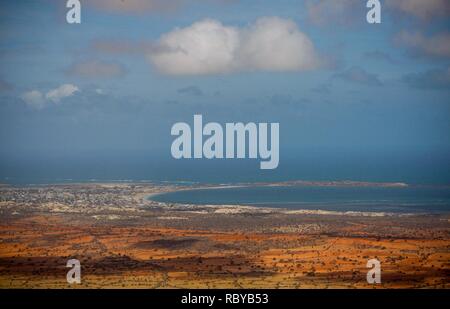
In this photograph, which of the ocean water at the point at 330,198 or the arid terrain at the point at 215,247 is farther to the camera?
the ocean water at the point at 330,198

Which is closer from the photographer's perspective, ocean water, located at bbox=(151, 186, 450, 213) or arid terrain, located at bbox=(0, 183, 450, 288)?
arid terrain, located at bbox=(0, 183, 450, 288)

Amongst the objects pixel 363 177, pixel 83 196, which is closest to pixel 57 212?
pixel 83 196

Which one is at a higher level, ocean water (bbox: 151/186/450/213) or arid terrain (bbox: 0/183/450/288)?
ocean water (bbox: 151/186/450/213)

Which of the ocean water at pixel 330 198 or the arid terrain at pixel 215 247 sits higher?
the ocean water at pixel 330 198

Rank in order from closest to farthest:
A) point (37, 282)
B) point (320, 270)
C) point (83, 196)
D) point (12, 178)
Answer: point (37, 282) → point (320, 270) → point (83, 196) → point (12, 178)
